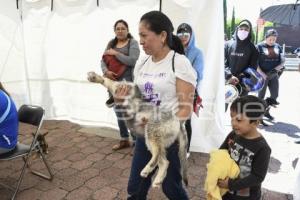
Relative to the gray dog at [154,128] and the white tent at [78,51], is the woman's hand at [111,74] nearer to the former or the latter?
the white tent at [78,51]

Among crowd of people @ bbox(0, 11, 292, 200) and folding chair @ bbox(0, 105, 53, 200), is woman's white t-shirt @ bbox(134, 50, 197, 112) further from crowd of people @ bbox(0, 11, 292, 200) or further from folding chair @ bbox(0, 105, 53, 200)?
folding chair @ bbox(0, 105, 53, 200)

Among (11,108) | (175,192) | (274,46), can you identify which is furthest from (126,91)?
(274,46)

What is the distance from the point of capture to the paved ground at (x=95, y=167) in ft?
9.46

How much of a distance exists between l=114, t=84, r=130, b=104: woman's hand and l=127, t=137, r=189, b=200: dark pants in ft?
0.91

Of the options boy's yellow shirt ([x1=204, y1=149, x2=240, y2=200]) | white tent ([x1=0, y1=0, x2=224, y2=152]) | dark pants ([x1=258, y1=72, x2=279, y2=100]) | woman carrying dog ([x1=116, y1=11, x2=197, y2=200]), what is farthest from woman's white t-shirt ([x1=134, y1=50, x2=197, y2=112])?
dark pants ([x1=258, y1=72, x2=279, y2=100])

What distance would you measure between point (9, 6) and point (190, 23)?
3230 millimetres

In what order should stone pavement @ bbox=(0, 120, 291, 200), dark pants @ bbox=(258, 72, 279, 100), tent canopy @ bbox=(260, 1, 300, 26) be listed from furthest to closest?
1. tent canopy @ bbox=(260, 1, 300, 26)
2. dark pants @ bbox=(258, 72, 279, 100)
3. stone pavement @ bbox=(0, 120, 291, 200)

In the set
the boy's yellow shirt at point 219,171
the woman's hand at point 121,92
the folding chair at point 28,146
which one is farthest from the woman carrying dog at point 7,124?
the boy's yellow shirt at point 219,171

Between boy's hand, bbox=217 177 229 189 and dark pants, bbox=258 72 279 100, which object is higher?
dark pants, bbox=258 72 279 100

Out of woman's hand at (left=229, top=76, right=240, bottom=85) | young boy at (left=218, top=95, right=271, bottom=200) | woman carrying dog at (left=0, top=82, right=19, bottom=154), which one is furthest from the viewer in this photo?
woman's hand at (left=229, top=76, right=240, bottom=85)

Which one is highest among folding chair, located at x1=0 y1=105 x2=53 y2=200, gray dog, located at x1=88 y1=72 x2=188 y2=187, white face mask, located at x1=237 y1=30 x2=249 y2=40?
white face mask, located at x1=237 y1=30 x2=249 y2=40

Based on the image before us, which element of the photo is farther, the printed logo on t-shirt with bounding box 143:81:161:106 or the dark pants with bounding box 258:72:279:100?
the dark pants with bounding box 258:72:279:100

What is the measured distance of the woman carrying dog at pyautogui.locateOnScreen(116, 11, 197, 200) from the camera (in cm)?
165

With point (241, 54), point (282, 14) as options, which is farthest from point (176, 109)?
point (282, 14)
